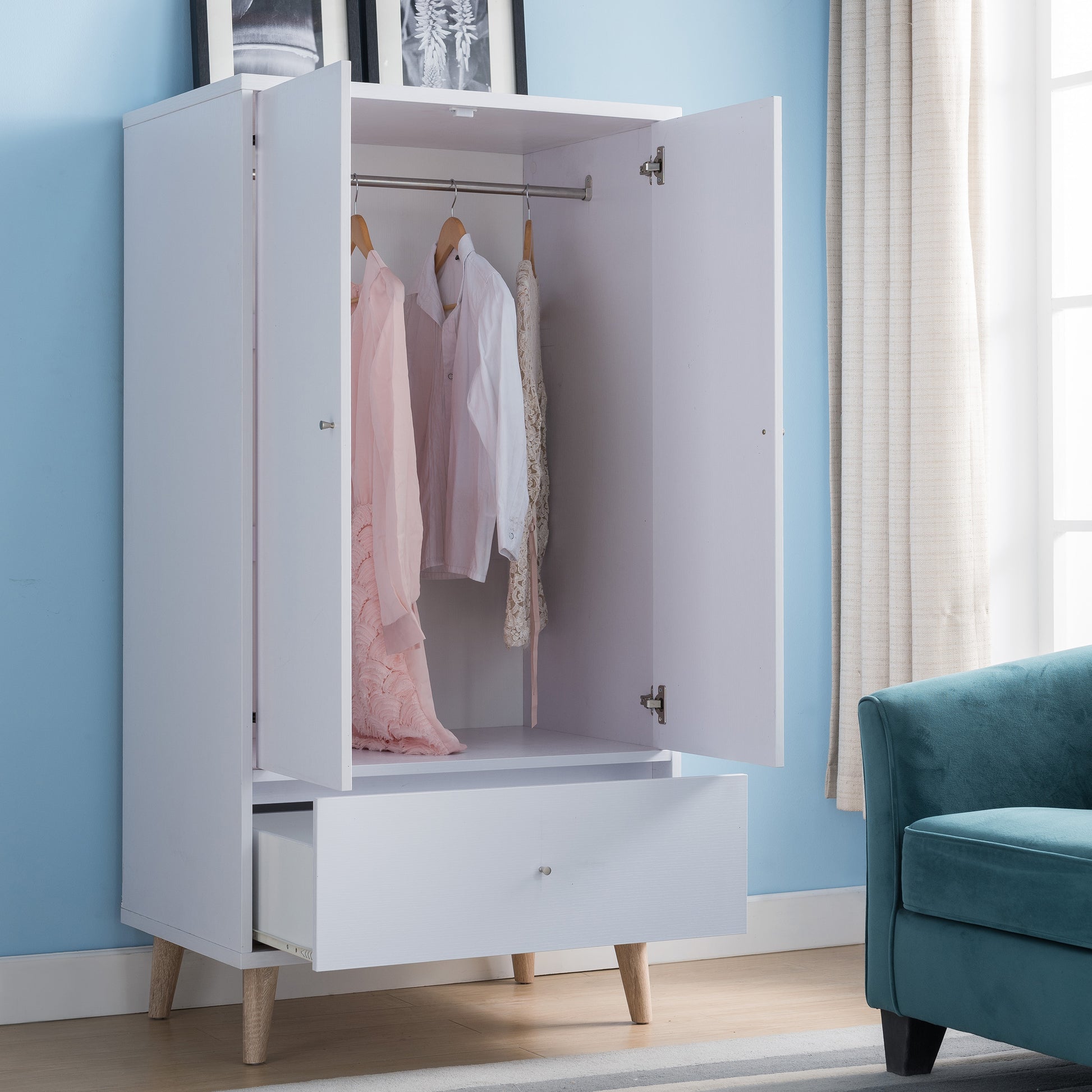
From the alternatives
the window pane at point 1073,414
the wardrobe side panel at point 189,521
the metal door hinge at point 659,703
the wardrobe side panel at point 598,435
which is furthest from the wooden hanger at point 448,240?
the window pane at point 1073,414

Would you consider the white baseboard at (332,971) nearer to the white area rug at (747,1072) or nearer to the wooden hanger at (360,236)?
the white area rug at (747,1072)

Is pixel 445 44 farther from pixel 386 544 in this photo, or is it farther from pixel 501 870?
pixel 501 870

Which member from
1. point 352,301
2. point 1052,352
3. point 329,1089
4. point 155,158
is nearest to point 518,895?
point 329,1089

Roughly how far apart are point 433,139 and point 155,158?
0.53m

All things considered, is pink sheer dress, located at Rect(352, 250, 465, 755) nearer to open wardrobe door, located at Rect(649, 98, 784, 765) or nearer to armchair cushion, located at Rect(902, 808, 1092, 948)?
open wardrobe door, located at Rect(649, 98, 784, 765)

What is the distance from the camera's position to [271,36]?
3012 mm

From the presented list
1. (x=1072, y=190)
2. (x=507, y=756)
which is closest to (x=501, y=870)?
(x=507, y=756)

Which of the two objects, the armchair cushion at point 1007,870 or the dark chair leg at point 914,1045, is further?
the dark chair leg at point 914,1045

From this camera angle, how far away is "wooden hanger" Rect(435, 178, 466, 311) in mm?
3076

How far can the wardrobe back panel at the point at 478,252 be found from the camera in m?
3.17

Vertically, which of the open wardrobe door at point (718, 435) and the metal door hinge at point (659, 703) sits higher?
the open wardrobe door at point (718, 435)

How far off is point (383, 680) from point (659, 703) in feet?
1.63

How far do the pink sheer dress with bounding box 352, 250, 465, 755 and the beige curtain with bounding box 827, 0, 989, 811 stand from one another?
3.17 ft

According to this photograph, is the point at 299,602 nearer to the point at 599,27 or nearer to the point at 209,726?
the point at 209,726
